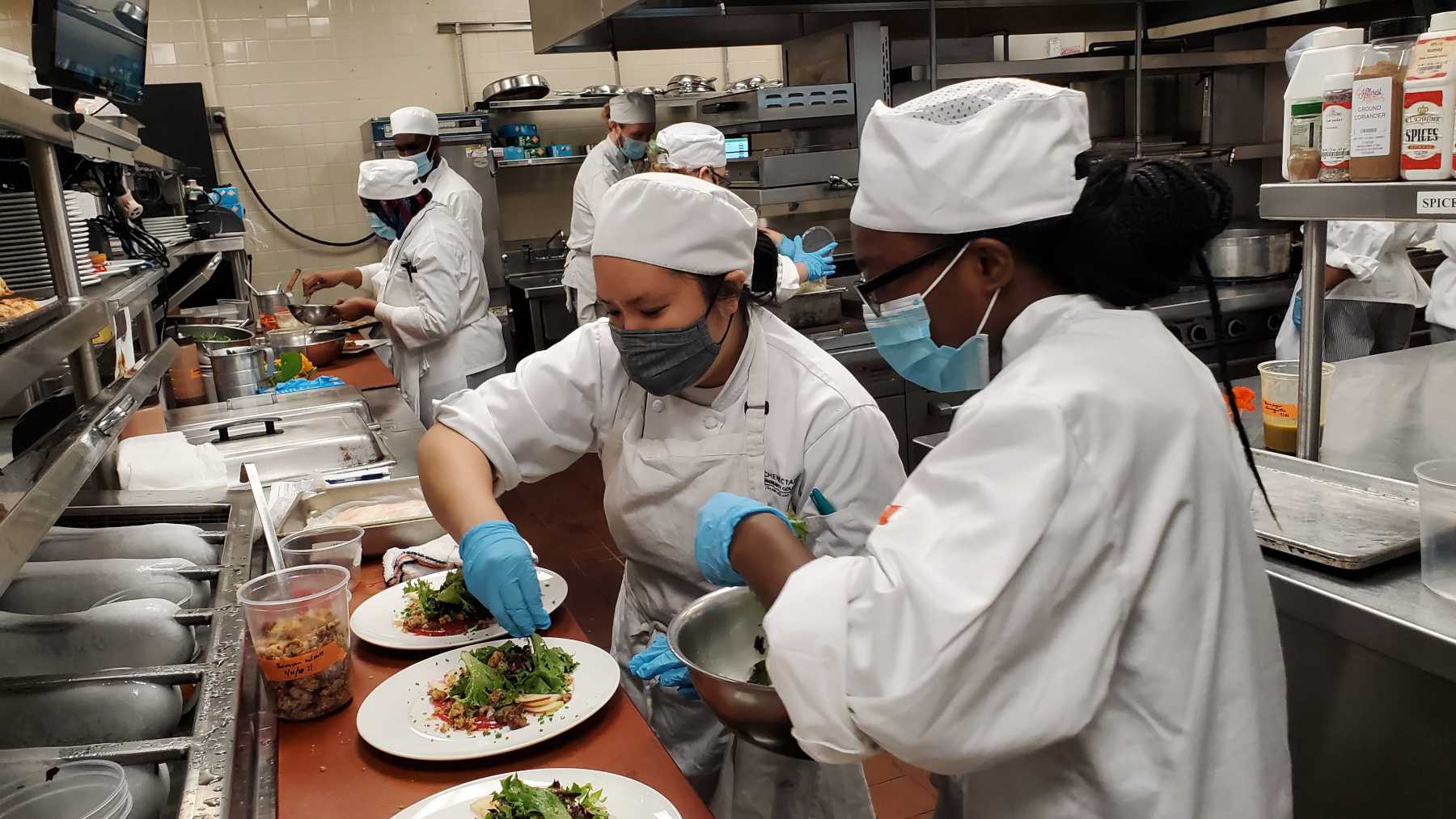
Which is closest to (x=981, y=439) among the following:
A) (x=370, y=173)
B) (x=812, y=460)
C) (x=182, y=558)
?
(x=812, y=460)

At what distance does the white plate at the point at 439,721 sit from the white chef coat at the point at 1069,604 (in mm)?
448

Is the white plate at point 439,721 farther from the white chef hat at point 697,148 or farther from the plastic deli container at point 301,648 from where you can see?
the white chef hat at point 697,148

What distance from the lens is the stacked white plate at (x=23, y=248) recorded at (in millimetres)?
1939

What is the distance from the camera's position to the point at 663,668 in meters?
1.38

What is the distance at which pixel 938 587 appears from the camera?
876mm

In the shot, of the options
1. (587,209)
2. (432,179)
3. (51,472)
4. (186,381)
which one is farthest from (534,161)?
(51,472)

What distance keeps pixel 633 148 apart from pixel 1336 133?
4300 millimetres

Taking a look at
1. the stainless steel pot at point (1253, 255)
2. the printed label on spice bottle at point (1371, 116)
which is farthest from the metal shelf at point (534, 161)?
the printed label on spice bottle at point (1371, 116)

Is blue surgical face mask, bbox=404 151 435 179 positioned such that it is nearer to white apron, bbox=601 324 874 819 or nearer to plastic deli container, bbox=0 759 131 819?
white apron, bbox=601 324 874 819

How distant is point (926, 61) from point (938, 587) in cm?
420

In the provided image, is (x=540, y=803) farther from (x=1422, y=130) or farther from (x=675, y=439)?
(x=1422, y=130)

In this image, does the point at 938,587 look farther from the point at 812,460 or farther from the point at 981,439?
the point at 812,460

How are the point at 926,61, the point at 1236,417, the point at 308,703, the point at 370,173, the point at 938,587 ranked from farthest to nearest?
the point at 926,61 → the point at 370,173 → the point at 308,703 → the point at 1236,417 → the point at 938,587

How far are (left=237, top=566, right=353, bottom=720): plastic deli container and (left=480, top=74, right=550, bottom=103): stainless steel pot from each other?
5470 millimetres
